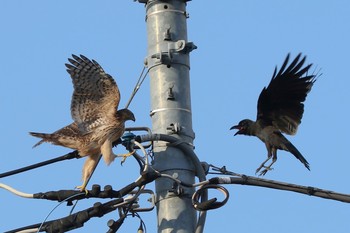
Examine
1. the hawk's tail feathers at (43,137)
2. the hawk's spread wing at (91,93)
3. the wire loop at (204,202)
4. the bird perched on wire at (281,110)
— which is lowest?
the wire loop at (204,202)

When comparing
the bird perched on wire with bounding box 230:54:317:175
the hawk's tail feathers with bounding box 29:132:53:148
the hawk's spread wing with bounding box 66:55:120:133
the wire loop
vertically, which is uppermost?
the bird perched on wire with bounding box 230:54:317:175

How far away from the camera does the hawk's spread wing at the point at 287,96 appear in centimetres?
1062

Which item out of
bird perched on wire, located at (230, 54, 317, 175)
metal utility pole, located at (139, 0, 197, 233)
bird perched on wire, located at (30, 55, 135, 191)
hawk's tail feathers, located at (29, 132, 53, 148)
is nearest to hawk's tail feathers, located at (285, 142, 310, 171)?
bird perched on wire, located at (230, 54, 317, 175)

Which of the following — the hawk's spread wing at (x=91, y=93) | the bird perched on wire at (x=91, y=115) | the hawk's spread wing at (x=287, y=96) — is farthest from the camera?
the hawk's spread wing at (x=287, y=96)

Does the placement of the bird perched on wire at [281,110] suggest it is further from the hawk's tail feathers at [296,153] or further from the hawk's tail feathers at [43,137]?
the hawk's tail feathers at [43,137]

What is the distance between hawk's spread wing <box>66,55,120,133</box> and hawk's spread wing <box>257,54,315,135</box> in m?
2.90

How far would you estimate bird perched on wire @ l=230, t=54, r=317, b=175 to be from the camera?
10.6 meters

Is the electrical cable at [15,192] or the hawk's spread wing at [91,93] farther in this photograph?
the hawk's spread wing at [91,93]

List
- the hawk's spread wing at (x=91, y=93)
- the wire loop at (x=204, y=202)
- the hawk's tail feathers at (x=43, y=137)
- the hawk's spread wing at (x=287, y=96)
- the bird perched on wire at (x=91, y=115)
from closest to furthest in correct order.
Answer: the wire loop at (x=204, y=202), the bird perched on wire at (x=91, y=115), the hawk's tail feathers at (x=43, y=137), the hawk's spread wing at (x=91, y=93), the hawk's spread wing at (x=287, y=96)

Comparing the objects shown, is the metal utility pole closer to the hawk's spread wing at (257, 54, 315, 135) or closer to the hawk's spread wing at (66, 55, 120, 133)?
the hawk's spread wing at (66, 55, 120, 133)

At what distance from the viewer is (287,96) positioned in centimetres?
1081

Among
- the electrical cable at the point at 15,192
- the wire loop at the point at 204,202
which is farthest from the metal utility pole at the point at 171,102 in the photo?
the electrical cable at the point at 15,192

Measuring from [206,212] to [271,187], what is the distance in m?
0.77

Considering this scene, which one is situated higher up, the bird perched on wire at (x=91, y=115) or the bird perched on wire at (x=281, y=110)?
the bird perched on wire at (x=281, y=110)
